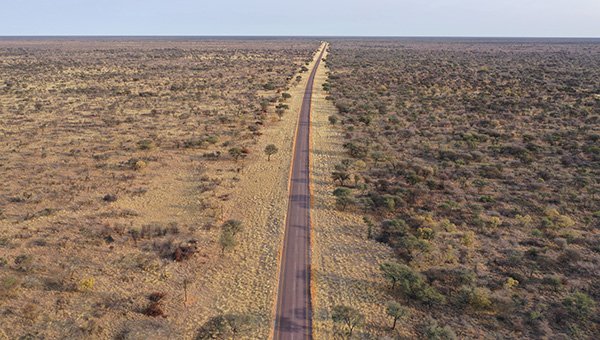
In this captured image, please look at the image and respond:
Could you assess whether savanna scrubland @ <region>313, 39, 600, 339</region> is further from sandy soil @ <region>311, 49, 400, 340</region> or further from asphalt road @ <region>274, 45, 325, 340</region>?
asphalt road @ <region>274, 45, 325, 340</region>

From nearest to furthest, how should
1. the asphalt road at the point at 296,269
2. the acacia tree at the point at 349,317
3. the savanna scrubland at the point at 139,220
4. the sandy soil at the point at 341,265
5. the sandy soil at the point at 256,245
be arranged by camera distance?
the acacia tree at the point at 349,317 → the asphalt road at the point at 296,269 → the savanna scrubland at the point at 139,220 → the sandy soil at the point at 341,265 → the sandy soil at the point at 256,245

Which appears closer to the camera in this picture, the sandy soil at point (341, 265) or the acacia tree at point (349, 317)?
the acacia tree at point (349, 317)

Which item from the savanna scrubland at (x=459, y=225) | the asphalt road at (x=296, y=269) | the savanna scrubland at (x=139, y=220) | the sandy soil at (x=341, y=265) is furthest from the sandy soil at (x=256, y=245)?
the savanna scrubland at (x=459, y=225)

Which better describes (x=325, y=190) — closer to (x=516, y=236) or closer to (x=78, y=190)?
(x=516, y=236)

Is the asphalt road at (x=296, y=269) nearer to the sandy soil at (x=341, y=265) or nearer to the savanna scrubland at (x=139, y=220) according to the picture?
the sandy soil at (x=341, y=265)

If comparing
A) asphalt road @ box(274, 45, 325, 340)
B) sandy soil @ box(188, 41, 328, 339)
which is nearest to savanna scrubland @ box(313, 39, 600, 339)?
asphalt road @ box(274, 45, 325, 340)

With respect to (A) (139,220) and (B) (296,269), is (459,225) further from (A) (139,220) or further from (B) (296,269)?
(A) (139,220)
